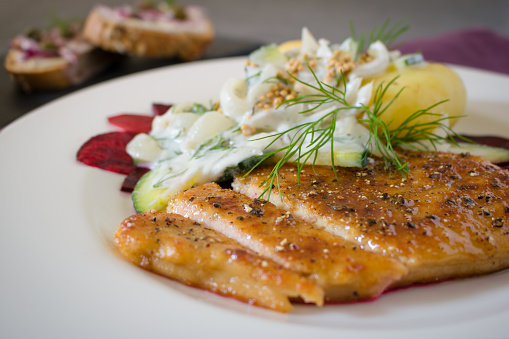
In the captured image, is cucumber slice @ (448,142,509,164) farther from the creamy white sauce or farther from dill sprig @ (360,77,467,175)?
the creamy white sauce

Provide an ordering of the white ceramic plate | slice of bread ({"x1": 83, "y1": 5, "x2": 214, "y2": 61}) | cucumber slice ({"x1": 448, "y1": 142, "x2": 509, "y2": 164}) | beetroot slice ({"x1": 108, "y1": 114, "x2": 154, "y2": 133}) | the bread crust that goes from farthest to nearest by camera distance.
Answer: slice of bread ({"x1": 83, "y1": 5, "x2": 214, "y2": 61}) < the bread crust < beetroot slice ({"x1": 108, "y1": 114, "x2": 154, "y2": 133}) < cucumber slice ({"x1": 448, "y1": 142, "x2": 509, "y2": 164}) < the white ceramic plate

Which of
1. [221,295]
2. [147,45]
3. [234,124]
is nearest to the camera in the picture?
[221,295]

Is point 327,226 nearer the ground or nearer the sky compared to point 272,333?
nearer the sky

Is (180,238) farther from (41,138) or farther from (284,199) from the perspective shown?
(41,138)

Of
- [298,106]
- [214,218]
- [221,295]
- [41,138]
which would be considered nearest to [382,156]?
[298,106]

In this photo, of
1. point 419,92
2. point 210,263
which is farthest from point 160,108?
point 210,263

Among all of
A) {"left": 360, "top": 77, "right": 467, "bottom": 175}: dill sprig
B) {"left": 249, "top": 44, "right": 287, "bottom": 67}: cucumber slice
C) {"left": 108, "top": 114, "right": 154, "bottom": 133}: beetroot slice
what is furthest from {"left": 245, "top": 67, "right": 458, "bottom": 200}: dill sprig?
{"left": 108, "top": 114, "right": 154, "bottom": 133}: beetroot slice
